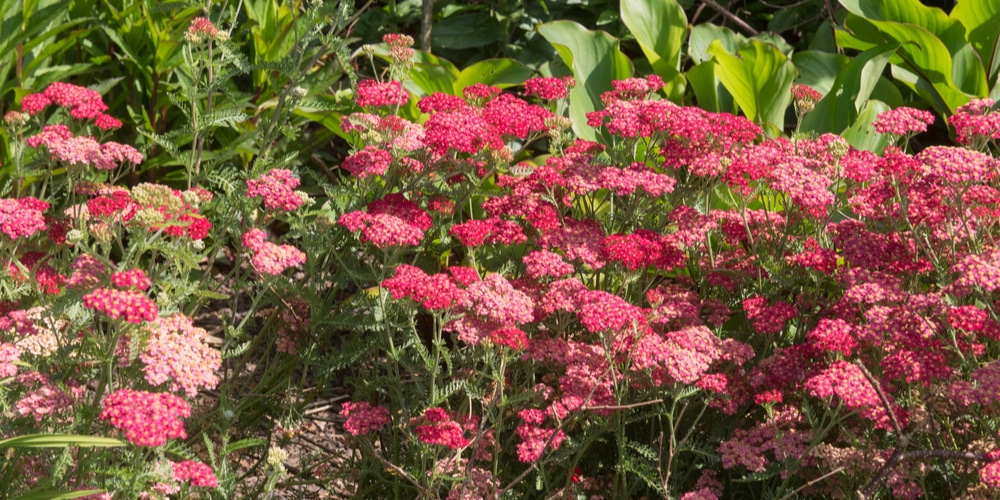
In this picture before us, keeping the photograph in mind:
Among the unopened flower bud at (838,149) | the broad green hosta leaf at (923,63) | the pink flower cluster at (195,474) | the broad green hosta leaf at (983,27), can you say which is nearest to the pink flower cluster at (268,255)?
the pink flower cluster at (195,474)

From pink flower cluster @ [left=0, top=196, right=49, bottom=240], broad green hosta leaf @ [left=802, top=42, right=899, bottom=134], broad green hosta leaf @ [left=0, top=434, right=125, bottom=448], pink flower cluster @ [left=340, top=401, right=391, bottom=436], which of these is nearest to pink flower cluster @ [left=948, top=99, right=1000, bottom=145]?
broad green hosta leaf @ [left=802, top=42, right=899, bottom=134]

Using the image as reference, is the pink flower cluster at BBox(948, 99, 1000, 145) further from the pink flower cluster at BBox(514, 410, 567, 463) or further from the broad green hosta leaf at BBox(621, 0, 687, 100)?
the broad green hosta leaf at BBox(621, 0, 687, 100)

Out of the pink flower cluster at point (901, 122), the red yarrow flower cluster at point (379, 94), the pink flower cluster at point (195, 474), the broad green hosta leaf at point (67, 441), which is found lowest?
the pink flower cluster at point (195, 474)

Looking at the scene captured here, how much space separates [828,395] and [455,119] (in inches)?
44.8

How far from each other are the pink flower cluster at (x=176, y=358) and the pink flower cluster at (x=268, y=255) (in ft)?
0.86

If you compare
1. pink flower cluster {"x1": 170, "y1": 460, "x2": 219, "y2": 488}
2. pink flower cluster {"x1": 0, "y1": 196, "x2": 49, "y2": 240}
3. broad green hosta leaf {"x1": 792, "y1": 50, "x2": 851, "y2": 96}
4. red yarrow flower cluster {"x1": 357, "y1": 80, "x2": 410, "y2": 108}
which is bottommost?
broad green hosta leaf {"x1": 792, "y1": 50, "x2": 851, "y2": 96}

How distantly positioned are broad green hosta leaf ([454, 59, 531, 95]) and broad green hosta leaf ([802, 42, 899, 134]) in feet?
3.70

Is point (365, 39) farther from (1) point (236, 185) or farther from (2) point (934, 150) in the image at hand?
(2) point (934, 150)

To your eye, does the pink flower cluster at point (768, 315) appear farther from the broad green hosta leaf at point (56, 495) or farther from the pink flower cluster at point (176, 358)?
the broad green hosta leaf at point (56, 495)

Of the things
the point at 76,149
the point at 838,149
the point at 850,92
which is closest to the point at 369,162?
the point at 76,149

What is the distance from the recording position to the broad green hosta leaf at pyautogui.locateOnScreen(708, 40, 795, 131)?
419 centimetres

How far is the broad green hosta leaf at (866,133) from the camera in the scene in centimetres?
381

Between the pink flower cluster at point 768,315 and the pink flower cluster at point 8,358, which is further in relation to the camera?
the pink flower cluster at point 768,315

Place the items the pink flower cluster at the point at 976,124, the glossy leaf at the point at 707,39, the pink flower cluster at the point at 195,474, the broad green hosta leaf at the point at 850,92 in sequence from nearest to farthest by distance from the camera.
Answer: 1. the pink flower cluster at the point at 195,474
2. the pink flower cluster at the point at 976,124
3. the broad green hosta leaf at the point at 850,92
4. the glossy leaf at the point at 707,39
